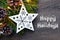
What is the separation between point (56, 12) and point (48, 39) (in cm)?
11

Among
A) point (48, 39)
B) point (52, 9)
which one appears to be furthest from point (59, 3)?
point (48, 39)

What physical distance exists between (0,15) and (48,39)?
207 millimetres

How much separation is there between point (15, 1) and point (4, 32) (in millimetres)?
128

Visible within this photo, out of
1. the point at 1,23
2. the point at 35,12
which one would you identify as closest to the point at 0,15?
the point at 1,23

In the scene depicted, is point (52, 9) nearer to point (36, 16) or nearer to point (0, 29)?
point (36, 16)

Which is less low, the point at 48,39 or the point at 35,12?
the point at 35,12

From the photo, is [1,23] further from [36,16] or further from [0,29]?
[36,16]

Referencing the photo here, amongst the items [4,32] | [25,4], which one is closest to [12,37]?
[4,32]

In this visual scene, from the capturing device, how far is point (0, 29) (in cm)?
85

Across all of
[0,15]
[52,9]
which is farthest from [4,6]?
[52,9]

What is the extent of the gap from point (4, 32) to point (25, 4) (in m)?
0.14

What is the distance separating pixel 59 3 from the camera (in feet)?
2.78

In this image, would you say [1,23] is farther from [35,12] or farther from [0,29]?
[35,12]

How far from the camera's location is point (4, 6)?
0.85 m
